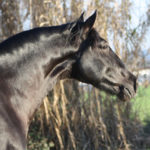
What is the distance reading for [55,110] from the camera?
4.20 meters

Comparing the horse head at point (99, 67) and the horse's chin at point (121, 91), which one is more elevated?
the horse head at point (99, 67)

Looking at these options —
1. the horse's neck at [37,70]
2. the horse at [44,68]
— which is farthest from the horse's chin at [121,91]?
the horse's neck at [37,70]

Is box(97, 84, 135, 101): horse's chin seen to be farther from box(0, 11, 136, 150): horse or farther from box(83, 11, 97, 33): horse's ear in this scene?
box(83, 11, 97, 33): horse's ear

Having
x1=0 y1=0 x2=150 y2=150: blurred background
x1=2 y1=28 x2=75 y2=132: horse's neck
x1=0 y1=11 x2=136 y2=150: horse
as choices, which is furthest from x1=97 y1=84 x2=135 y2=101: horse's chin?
x1=0 y1=0 x2=150 y2=150: blurred background

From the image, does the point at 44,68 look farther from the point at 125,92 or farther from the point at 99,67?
the point at 125,92

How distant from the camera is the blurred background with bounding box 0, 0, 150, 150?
424 centimetres

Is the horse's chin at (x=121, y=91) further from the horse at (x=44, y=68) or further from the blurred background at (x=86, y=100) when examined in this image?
the blurred background at (x=86, y=100)

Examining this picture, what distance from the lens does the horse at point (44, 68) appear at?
1.95 metres

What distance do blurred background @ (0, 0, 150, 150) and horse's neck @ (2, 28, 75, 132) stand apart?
190 centimetres

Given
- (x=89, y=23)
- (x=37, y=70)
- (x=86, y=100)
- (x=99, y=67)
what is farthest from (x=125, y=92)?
(x=86, y=100)

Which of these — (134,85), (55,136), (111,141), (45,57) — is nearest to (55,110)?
(55,136)

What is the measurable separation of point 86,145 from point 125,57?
1.55 metres

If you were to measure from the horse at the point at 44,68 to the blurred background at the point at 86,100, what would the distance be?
5.79 ft

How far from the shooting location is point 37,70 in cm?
214
